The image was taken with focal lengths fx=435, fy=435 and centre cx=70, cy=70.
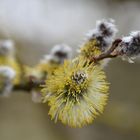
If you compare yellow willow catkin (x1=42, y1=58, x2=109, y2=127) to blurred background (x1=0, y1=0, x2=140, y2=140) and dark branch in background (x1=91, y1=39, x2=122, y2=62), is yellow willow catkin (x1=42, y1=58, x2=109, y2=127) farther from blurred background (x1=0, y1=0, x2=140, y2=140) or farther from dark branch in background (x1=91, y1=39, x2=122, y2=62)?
blurred background (x1=0, y1=0, x2=140, y2=140)

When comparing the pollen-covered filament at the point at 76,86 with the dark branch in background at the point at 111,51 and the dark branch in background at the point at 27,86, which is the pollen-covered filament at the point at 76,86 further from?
the dark branch in background at the point at 27,86

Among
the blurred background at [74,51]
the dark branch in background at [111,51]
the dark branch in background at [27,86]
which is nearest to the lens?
the dark branch in background at [111,51]

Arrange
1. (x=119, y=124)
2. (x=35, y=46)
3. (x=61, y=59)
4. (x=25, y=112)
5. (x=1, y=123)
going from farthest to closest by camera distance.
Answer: (x=1, y=123)
(x=25, y=112)
(x=35, y=46)
(x=119, y=124)
(x=61, y=59)

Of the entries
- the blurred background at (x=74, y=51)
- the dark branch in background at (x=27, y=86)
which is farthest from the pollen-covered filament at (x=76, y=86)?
the blurred background at (x=74, y=51)

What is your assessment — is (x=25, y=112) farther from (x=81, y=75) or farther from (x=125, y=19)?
(x=81, y=75)

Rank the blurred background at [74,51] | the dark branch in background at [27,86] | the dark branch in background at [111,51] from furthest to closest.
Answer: the blurred background at [74,51] < the dark branch in background at [27,86] < the dark branch in background at [111,51]

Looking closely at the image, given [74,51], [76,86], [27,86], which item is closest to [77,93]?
[76,86]

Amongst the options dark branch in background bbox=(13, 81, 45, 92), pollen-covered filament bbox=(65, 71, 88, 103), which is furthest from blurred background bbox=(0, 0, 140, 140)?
pollen-covered filament bbox=(65, 71, 88, 103)

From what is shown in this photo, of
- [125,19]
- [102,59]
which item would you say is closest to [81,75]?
[102,59]
